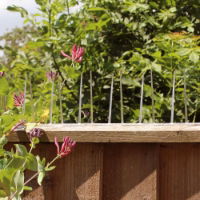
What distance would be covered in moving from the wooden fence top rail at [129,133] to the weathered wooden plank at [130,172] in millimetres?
65

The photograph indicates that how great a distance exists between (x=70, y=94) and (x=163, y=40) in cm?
69

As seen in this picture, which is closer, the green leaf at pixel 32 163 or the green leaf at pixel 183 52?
the green leaf at pixel 32 163

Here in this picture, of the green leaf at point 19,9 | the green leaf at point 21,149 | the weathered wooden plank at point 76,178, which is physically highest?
the green leaf at point 19,9

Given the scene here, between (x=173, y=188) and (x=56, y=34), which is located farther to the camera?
(x=56, y=34)

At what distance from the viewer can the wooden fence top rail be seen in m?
1.63

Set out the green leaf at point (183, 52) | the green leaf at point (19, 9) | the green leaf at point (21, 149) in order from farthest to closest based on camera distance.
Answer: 1. the green leaf at point (19, 9)
2. the green leaf at point (183, 52)
3. the green leaf at point (21, 149)

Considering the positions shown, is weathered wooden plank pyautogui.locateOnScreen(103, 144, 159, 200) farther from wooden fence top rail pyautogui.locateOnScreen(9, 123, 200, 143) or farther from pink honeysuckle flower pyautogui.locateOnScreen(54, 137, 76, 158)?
pink honeysuckle flower pyautogui.locateOnScreen(54, 137, 76, 158)

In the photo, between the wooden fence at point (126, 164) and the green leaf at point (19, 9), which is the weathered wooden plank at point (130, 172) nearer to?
the wooden fence at point (126, 164)

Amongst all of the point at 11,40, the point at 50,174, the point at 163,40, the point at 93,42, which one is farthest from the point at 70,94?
the point at 11,40

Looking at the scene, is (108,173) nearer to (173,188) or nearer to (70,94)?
(173,188)

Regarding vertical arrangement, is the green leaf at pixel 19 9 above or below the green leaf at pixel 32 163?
above

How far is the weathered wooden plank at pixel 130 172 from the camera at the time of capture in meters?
1.69

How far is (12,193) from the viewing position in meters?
1.65

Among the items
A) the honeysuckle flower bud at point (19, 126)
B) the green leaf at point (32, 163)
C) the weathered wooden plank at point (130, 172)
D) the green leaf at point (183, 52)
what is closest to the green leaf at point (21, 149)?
the green leaf at point (32, 163)
